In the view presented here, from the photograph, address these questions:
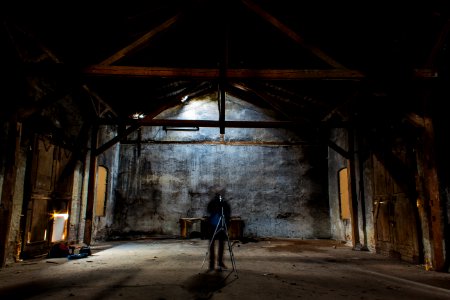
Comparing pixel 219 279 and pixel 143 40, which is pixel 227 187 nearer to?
pixel 143 40

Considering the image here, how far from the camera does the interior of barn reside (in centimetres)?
600

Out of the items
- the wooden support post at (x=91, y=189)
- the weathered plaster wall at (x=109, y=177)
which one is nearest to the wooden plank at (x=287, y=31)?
the wooden support post at (x=91, y=189)

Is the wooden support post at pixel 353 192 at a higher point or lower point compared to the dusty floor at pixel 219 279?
higher

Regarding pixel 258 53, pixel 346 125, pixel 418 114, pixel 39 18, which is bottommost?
pixel 418 114

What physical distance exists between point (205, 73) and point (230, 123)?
315cm

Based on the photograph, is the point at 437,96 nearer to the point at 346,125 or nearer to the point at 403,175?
the point at 403,175

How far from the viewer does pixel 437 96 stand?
603 cm

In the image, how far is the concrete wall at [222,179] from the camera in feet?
40.7

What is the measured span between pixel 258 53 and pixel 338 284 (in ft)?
21.6

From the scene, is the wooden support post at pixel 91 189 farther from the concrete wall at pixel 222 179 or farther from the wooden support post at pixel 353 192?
the wooden support post at pixel 353 192

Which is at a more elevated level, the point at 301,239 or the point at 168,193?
the point at 168,193

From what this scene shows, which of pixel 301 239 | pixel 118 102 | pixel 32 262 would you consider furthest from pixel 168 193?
pixel 32 262

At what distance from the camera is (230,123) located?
364 inches

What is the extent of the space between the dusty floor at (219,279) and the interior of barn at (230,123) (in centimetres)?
96
